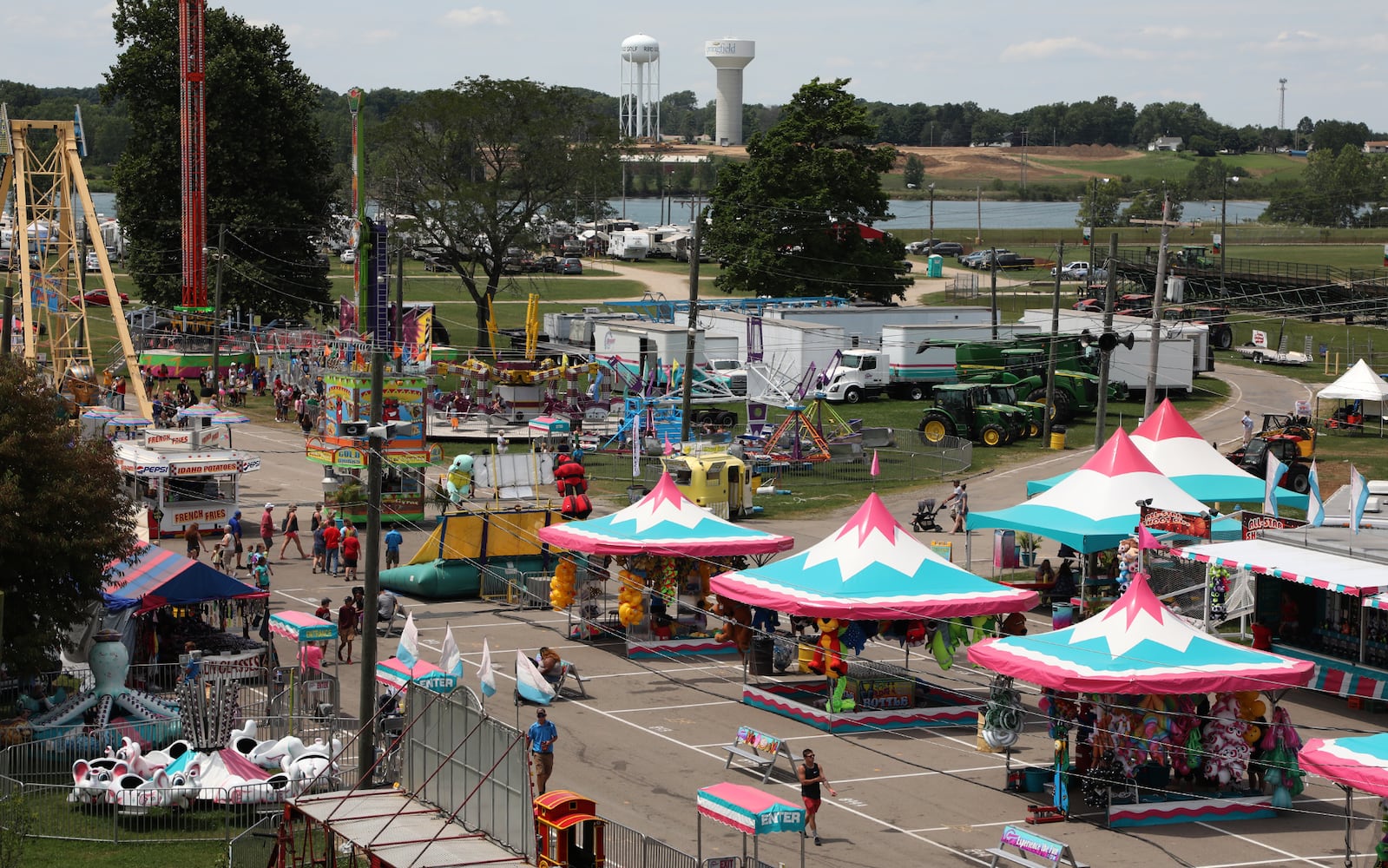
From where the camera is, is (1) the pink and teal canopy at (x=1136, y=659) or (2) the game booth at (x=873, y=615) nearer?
(1) the pink and teal canopy at (x=1136, y=659)

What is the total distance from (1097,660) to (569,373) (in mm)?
36132

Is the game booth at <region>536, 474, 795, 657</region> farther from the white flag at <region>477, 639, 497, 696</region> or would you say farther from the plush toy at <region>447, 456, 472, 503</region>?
the plush toy at <region>447, 456, 472, 503</region>

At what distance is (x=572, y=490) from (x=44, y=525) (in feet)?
47.0

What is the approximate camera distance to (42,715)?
23.8m

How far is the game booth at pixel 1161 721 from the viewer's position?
68.3ft

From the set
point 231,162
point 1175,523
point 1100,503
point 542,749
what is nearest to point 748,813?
point 542,749

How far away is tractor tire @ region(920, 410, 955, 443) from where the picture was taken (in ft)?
173

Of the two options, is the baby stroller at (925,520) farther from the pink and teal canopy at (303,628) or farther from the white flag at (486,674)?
the white flag at (486,674)

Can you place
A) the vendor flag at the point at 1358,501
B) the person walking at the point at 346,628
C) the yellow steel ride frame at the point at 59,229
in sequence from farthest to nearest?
the yellow steel ride frame at the point at 59,229 < the person walking at the point at 346,628 < the vendor flag at the point at 1358,501

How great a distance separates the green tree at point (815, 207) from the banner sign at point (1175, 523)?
49.2 meters

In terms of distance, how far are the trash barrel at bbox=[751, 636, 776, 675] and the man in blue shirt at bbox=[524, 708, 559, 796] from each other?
21.7 feet

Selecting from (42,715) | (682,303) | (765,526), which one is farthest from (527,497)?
(682,303)

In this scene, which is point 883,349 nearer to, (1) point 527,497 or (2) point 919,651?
(1) point 527,497

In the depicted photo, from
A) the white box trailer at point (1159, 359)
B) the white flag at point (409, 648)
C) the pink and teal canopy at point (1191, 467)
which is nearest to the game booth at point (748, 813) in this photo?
the white flag at point (409, 648)
